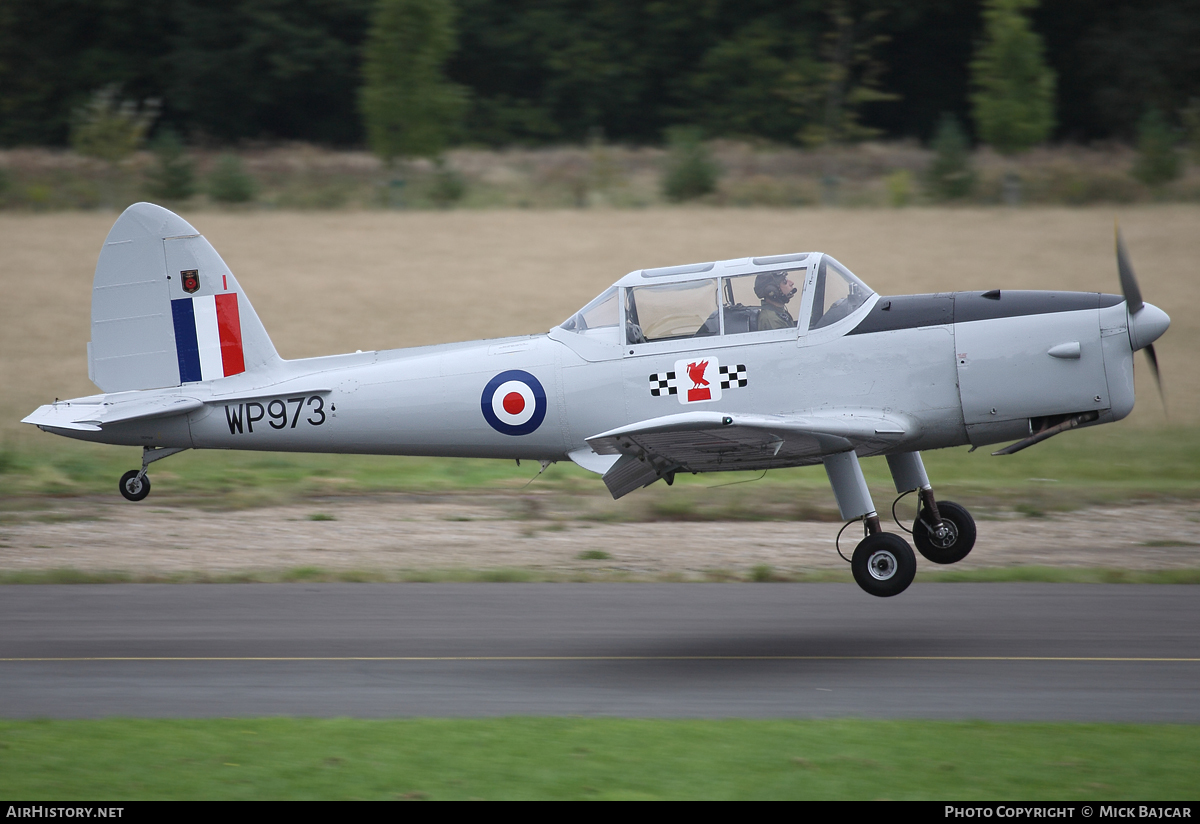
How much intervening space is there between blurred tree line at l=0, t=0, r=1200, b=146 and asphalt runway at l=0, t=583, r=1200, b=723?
32.8 metres

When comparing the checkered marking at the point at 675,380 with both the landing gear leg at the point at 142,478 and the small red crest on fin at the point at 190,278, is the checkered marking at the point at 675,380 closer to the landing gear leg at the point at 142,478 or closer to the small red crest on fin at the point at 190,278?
the landing gear leg at the point at 142,478

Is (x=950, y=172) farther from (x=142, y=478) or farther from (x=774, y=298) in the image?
(x=142, y=478)

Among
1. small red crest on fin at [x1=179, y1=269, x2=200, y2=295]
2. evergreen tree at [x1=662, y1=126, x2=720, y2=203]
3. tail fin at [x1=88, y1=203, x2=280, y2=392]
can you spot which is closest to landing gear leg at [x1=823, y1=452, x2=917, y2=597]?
tail fin at [x1=88, y1=203, x2=280, y2=392]

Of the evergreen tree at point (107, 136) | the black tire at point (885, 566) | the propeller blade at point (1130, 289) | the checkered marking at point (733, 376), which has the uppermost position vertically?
the evergreen tree at point (107, 136)

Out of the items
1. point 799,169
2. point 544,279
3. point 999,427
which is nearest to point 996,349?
point 999,427

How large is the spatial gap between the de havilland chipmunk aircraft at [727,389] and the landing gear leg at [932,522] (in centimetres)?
1

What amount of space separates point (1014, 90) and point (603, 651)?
95.0 feet

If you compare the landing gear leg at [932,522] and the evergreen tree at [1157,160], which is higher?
the evergreen tree at [1157,160]

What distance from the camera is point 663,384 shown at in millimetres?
9227

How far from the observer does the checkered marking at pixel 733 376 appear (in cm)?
911

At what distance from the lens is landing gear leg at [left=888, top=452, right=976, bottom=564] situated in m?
9.88

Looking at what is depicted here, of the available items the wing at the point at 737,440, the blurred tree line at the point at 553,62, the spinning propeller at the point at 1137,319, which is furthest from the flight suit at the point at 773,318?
the blurred tree line at the point at 553,62
